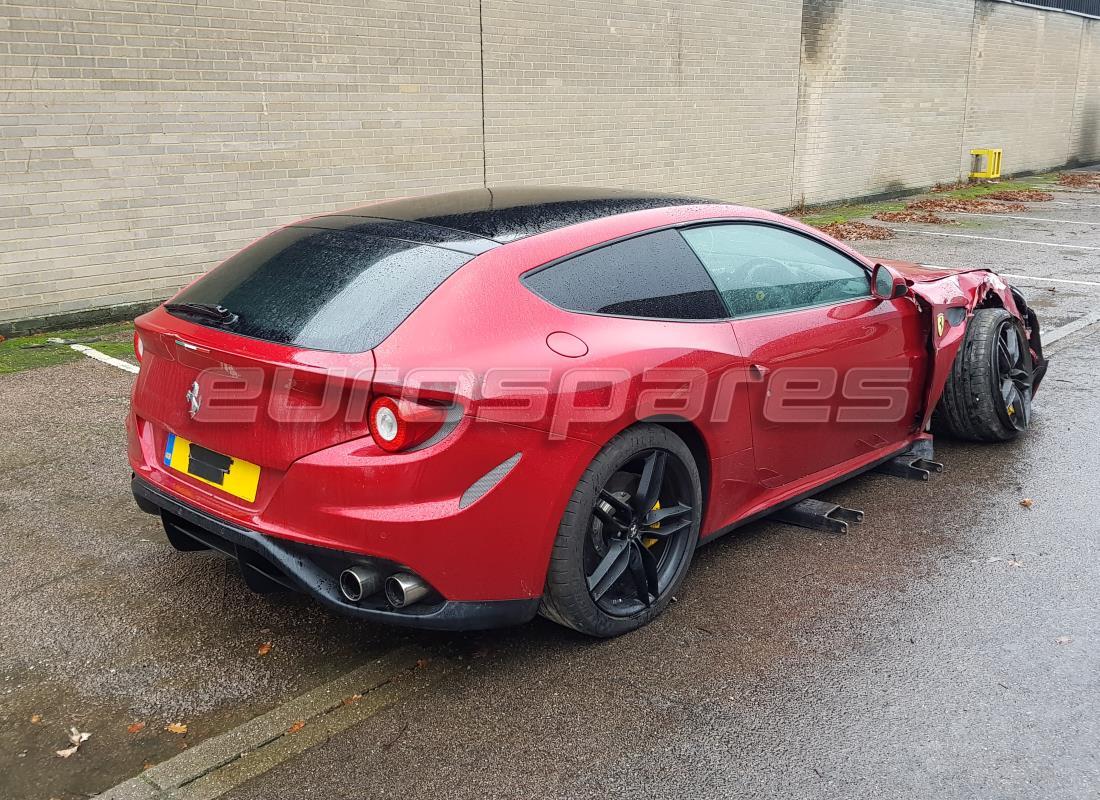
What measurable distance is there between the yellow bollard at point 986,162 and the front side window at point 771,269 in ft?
68.8

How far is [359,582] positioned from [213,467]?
0.70 metres

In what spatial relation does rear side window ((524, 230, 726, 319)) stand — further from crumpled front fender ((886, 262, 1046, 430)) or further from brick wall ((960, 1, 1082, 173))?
brick wall ((960, 1, 1082, 173))

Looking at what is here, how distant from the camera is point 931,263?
12.2m

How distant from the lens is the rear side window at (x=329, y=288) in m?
3.24

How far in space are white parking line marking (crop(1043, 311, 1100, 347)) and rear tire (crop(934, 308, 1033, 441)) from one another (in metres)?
2.63

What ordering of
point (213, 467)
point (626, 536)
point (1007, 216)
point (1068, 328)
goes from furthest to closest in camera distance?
point (1007, 216)
point (1068, 328)
point (626, 536)
point (213, 467)

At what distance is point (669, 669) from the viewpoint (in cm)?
344

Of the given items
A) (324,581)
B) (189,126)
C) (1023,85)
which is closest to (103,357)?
(189,126)

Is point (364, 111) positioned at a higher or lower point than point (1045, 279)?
higher

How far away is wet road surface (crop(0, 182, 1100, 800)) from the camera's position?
2916 mm

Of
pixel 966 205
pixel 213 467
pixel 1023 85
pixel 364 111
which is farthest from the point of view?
pixel 1023 85

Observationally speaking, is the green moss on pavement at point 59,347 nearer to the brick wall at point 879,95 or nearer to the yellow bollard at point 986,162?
the brick wall at point 879,95

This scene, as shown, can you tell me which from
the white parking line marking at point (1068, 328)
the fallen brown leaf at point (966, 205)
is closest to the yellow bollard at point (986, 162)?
the fallen brown leaf at point (966, 205)

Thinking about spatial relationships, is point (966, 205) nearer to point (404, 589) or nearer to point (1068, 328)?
point (1068, 328)
